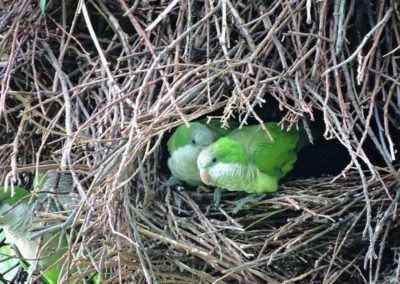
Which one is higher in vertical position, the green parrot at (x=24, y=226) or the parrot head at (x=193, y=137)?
the parrot head at (x=193, y=137)

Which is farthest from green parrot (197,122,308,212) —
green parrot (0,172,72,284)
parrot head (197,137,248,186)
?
green parrot (0,172,72,284)

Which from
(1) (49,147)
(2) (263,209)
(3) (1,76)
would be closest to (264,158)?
(2) (263,209)

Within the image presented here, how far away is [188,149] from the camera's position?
166 centimetres

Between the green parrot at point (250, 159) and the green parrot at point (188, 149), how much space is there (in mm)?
59

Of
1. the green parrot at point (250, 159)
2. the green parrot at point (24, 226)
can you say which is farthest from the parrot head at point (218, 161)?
the green parrot at point (24, 226)

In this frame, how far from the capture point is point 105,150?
4.99 ft

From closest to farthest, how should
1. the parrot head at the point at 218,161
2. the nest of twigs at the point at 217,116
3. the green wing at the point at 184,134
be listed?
the nest of twigs at the point at 217,116, the parrot head at the point at 218,161, the green wing at the point at 184,134

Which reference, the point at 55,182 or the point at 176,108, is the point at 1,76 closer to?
the point at 55,182

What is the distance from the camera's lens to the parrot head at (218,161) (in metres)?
1.57

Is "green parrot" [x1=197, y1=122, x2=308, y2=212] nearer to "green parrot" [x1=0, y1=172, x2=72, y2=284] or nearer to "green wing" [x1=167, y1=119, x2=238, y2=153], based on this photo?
"green wing" [x1=167, y1=119, x2=238, y2=153]

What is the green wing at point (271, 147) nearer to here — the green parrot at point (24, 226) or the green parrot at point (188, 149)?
the green parrot at point (188, 149)

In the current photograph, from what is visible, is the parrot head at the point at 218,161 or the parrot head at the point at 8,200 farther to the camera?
the parrot head at the point at 8,200

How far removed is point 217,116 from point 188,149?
0.16 meters

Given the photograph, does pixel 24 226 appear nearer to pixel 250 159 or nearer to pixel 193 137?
pixel 193 137
